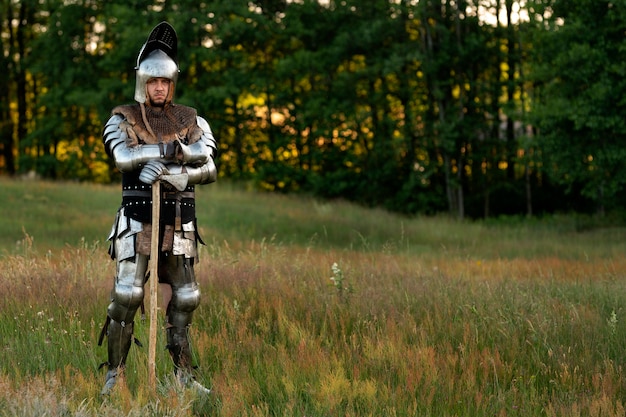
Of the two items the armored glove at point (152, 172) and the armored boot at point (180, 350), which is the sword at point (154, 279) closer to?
the armored glove at point (152, 172)

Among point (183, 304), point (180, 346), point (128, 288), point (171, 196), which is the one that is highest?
point (171, 196)

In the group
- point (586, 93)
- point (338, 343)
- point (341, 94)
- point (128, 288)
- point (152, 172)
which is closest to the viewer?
point (152, 172)

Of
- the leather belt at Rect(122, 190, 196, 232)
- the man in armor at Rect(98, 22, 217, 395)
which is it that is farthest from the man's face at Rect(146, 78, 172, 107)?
the leather belt at Rect(122, 190, 196, 232)

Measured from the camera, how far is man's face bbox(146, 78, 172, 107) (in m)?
5.57

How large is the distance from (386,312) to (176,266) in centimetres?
231

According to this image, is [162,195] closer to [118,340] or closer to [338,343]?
[118,340]

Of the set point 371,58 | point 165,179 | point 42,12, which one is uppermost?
point 42,12

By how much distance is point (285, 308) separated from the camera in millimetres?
7055

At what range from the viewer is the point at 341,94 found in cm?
2766

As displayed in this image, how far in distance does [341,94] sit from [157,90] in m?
22.4

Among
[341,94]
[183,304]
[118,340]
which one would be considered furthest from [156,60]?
[341,94]

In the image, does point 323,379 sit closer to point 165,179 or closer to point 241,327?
point 241,327

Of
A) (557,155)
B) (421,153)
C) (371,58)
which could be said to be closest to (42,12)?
(371,58)

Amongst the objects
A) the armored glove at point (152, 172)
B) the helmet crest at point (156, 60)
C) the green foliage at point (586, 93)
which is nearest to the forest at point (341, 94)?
the green foliage at point (586, 93)
